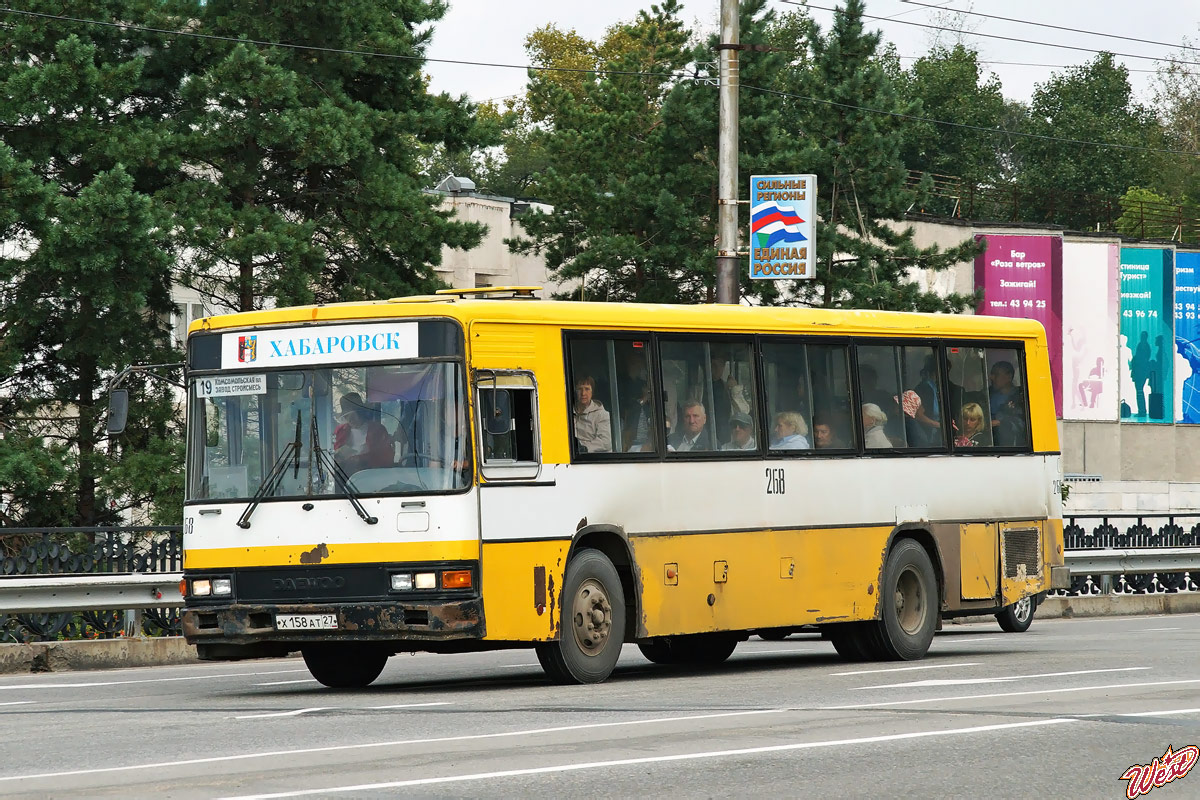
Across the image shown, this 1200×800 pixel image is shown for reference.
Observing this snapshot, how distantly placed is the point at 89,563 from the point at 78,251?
365 inches

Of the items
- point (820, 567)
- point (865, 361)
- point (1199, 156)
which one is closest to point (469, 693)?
point (820, 567)

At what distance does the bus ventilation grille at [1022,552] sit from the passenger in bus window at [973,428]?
930 mm

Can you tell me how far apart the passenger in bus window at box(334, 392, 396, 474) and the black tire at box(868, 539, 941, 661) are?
5.46 meters

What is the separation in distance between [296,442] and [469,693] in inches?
85.7

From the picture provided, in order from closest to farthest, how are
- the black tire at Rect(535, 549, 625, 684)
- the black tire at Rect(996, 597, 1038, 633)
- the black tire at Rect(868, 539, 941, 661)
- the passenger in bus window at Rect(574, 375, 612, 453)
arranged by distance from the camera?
the black tire at Rect(535, 549, 625, 684) < the passenger in bus window at Rect(574, 375, 612, 453) < the black tire at Rect(868, 539, 941, 661) < the black tire at Rect(996, 597, 1038, 633)

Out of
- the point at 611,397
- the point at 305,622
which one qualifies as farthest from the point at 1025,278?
the point at 305,622

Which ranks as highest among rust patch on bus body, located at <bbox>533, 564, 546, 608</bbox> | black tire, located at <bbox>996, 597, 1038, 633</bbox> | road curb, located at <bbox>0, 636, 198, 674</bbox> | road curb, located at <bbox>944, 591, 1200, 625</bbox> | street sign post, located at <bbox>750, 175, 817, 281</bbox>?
street sign post, located at <bbox>750, 175, 817, 281</bbox>

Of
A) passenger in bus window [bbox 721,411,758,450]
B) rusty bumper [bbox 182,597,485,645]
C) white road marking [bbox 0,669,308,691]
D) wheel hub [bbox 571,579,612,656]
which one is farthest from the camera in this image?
passenger in bus window [bbox 721,411,758,450]

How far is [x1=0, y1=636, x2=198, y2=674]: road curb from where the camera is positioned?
1870 centimetres

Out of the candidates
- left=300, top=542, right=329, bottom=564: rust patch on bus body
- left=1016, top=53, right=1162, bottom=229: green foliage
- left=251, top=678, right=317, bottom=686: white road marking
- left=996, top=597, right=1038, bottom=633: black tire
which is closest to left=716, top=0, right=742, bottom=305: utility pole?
left=996, top=597, right=1038, bottom=633: black tire

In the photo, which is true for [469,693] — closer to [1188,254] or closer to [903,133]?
[903,133]

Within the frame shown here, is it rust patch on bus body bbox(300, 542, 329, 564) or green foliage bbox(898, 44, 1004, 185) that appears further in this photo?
green foliage bbox(898, 44, 1004, 185)

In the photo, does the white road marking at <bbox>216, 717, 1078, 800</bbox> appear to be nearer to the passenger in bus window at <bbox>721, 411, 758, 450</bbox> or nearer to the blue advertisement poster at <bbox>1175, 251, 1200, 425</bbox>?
the passenger in bus window at <bbox>721, 411, 758, 450</bbox>

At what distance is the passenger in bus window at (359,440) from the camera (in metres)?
14.0
